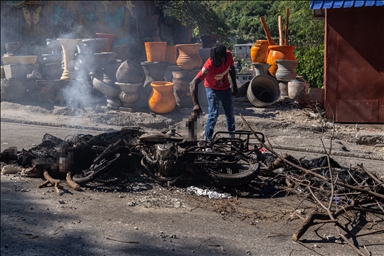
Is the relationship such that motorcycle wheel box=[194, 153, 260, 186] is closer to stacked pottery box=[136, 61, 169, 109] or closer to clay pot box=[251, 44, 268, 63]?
stacked pottery box=[136, 61, 169, 109]

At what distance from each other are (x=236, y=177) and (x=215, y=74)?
2292mm

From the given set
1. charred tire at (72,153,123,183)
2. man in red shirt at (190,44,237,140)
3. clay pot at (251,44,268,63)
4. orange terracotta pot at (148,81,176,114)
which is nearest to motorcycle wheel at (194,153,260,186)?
charred tire at (72,153,123,183)

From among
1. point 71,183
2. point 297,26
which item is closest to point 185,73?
point 71,183

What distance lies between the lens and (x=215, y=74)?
7859 millimetres

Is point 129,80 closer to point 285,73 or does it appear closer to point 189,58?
point 189,58

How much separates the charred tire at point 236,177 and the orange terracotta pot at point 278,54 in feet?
21.3

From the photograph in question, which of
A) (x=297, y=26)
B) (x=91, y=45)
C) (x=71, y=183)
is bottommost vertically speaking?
(x=71, y=183)

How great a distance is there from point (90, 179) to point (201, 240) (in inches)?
79.9

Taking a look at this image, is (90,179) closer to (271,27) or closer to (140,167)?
(140,167)

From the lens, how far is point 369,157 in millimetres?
8219

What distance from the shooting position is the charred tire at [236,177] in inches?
240

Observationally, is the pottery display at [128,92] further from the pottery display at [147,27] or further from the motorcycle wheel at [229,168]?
the motorcycle wheel at [229,168]

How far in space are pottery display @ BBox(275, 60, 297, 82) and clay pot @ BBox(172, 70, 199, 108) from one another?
2.23m

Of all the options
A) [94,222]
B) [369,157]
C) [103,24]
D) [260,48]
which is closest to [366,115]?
[369,157]
